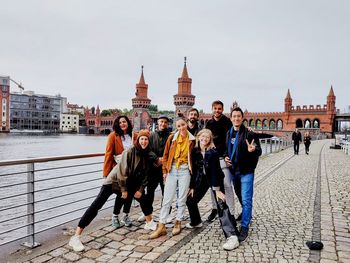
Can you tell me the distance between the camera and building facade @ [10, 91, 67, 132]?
95875 millimetres

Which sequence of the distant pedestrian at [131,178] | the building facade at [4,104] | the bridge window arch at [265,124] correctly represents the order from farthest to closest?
the building facade at [4,104], the bridge window arch at [265,124], the distant pedestrian at [131,178]

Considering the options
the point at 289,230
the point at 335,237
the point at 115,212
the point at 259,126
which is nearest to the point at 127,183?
the point at 115,212

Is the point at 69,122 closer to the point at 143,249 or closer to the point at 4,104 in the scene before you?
the point at 4,104

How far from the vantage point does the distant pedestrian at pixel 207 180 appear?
3.97 metres

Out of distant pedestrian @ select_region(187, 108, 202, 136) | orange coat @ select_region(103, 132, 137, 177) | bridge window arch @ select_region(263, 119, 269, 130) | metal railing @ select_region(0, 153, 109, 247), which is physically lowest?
metal railing @ select_region(0, 153, 109, 247)

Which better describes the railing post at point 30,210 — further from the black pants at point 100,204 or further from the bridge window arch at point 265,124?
the bridge window arch at point 265,124

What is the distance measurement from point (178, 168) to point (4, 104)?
9982 centimetres

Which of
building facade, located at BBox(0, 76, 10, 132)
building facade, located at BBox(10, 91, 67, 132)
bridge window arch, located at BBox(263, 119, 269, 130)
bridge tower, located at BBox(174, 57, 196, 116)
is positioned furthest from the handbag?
building facade, located at BBox(10, 91, 67, 132)

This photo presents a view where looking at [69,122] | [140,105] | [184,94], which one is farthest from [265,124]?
[69,122]

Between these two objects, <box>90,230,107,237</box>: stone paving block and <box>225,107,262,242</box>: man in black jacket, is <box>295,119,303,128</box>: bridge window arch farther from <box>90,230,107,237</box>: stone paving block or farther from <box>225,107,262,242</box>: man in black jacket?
<box>90,230,107,237</box>: stone paving block

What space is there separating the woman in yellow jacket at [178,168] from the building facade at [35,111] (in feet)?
339

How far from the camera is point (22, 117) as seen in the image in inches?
3836

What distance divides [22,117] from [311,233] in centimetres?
10648

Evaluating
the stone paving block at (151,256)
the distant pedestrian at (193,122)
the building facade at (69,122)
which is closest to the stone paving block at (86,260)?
the stone paving block at (151,256)
